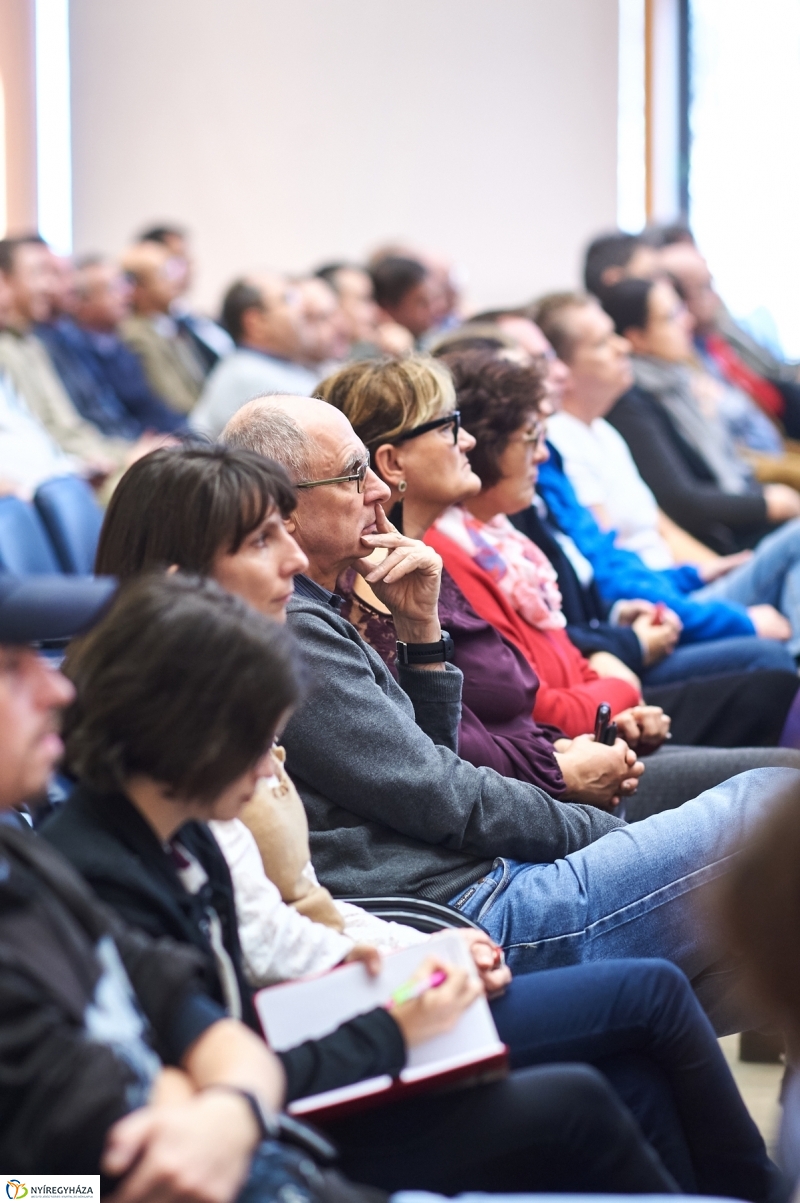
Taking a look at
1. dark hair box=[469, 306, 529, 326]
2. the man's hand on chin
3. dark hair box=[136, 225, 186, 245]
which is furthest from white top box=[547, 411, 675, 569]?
dark hair box=[136, 225, 186, 245]

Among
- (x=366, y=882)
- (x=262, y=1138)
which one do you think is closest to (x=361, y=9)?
(x=366, y=882)

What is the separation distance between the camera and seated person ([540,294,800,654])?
3244mm

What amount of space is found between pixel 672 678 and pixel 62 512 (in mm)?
1294

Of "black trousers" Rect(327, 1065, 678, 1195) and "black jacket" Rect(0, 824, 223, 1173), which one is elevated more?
"black jacket" Rect(0, 824, 223, 1173)

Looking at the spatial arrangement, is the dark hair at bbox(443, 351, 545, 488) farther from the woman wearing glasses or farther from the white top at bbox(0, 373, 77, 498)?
the white top at bbox(0, 373, 77, 498)

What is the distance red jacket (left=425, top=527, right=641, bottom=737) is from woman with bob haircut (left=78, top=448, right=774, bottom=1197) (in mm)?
781

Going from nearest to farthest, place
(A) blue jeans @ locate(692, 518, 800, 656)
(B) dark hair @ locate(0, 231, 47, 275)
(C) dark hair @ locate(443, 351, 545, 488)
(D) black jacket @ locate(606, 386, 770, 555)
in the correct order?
(C) dark hair @ locate(443, 351, 545, 488), (A) blue jeans @ locate(692, 518, 800, 656), (D) black jacket @ locate(606, 386, 770, 555), (B) dark hair @ locate(0, 231, 47, 275)

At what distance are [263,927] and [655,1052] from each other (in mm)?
432

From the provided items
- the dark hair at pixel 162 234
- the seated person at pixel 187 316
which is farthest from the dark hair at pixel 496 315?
the dark hair at pixel 162 234

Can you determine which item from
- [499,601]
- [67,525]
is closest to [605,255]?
[67,525]

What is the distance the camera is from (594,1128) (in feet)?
3.86

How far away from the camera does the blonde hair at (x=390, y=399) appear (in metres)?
2.07

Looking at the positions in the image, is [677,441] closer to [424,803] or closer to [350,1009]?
[424,803]

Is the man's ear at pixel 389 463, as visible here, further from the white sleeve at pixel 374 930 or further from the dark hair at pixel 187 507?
the white sleeve at pixel 374 930
